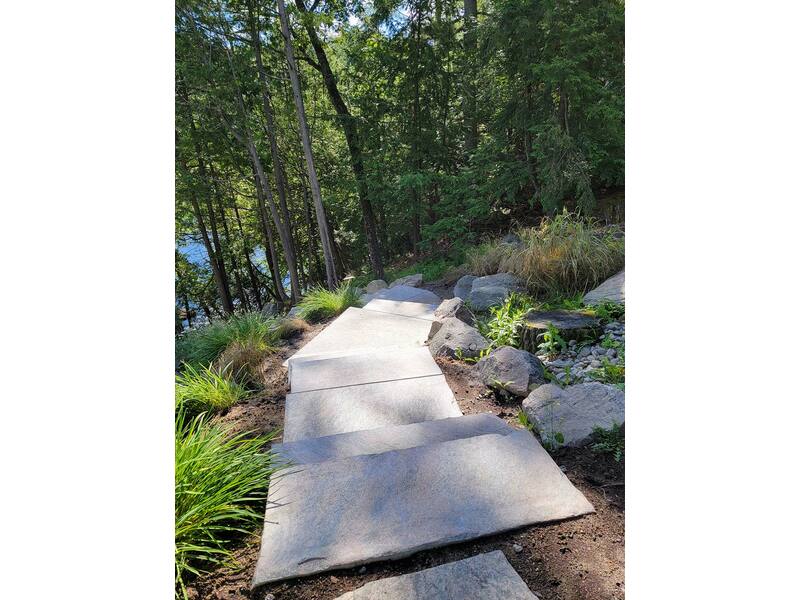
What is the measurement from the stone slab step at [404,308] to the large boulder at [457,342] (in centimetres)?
91

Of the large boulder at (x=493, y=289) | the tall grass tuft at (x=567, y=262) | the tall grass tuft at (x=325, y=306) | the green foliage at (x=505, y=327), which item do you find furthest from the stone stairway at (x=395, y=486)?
the tall grass tuft at (x=325, y=306)

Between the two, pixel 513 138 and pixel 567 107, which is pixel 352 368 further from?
pixel 513 138

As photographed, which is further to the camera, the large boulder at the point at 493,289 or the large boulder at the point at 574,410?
the large boulder at the point at 493,289

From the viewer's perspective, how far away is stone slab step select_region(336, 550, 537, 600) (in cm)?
89

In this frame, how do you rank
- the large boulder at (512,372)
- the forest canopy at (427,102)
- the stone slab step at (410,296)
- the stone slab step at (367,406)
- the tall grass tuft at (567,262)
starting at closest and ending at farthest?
the stone slab step at (367,406)
the large boulder at (512,372)
the tall grass tuft at (567,262)
the stone slab step at (410,296)
the forest canopy at (427,102)

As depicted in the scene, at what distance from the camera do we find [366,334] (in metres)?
3.46

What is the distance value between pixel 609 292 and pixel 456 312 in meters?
1.28

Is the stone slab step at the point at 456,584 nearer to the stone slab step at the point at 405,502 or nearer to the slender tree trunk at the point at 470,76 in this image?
the stone slab step at the point at 405,502

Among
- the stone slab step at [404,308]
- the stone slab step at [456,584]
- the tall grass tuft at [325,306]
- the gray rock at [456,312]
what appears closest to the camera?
the stone slab step at [456,584]

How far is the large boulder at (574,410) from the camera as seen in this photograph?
1.54 m

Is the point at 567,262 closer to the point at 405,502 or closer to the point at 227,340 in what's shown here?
the point at 227,340

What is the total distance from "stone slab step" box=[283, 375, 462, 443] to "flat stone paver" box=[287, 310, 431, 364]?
0.87 m

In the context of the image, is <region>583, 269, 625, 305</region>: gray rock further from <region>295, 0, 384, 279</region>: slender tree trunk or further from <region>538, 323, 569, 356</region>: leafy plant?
<region>295, 0, 384, 279</region>: slender tree trunk

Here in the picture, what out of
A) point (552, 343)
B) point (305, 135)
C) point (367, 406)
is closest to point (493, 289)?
point (552, 343)
